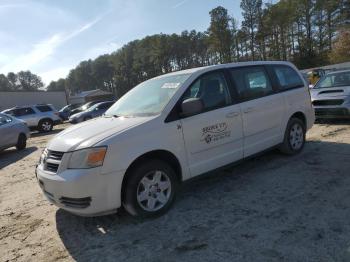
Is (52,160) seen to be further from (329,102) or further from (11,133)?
(11,133)

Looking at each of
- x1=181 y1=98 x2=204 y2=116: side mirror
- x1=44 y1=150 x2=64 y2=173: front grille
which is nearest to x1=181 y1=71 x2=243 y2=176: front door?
x1=181 y1=98 x2=204 y2=116: side mirror

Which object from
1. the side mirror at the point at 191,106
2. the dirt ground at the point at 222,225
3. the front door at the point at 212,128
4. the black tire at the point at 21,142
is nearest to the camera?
the dirt ground at the point at 222,225

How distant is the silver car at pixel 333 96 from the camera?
9.42 m

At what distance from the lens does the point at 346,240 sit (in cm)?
347

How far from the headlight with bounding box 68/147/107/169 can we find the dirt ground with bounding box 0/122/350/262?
88 cm

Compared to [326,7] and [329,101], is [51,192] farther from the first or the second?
[326,7]

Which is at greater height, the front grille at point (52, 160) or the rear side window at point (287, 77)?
the rear side window at point (287, 77)

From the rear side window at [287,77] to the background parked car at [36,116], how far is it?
54.9ft

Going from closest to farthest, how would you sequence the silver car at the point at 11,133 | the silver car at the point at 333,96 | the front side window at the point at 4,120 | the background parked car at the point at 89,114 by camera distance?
the silver car at the point at 333,96 → the silver car at the point at 11,133 → the front side window at the point at 4,120 → the background parked car at the point at 89,114

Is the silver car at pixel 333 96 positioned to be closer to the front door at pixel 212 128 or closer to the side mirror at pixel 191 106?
the front door at pixel 212 128

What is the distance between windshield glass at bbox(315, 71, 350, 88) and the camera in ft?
33.6

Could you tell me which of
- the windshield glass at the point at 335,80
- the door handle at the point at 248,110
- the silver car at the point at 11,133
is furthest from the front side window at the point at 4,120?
the windshield glass at the point at 335,80

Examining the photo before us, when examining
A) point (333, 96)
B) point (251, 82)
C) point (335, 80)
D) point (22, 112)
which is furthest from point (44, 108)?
point (251, 82)

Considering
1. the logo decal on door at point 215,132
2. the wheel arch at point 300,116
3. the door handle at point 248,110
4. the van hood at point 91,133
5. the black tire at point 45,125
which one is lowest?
the black tire at point 45,125
